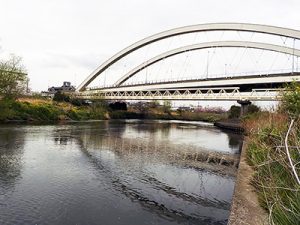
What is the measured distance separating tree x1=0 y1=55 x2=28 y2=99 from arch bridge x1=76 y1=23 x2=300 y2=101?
2629cm

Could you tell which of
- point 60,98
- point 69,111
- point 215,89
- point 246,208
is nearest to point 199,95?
point 215,89

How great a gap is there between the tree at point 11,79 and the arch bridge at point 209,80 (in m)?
26.3

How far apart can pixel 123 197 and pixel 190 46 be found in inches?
2194

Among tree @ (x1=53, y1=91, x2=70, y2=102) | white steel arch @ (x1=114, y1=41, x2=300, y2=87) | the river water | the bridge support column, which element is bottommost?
the river water

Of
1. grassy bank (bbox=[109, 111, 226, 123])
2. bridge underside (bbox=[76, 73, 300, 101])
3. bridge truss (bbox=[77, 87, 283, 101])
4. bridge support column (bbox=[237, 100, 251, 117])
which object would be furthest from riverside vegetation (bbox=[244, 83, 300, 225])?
grassy bank (bbox=[109, 111, 226, 123])

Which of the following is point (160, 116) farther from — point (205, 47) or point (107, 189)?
point (107, 189)

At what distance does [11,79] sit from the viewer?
150 ft

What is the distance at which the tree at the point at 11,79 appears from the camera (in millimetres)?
45125

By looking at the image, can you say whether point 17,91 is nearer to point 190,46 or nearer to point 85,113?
point 85,113

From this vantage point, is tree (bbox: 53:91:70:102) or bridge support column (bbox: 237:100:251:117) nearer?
bridge support column (bbox: 237:100:251:117)

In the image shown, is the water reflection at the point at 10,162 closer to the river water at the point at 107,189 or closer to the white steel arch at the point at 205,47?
the river water at the point at 107,189

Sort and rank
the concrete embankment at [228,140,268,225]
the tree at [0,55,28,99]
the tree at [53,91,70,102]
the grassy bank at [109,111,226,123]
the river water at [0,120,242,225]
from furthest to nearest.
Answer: the grassy bank at [109,111,226,123]
the tree at [53,91,70,102]
the tree at [0,55,28,99]
the river water at [0,120,242,225]
the concrete embankment at [228,140,268,225]

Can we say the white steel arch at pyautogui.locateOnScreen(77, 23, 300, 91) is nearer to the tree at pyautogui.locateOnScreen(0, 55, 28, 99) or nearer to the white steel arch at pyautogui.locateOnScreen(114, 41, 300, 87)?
the white steel arch at pyautogui.locateOnScreen(114, 41, 300, 87)

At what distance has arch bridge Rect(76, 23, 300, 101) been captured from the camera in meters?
47.5
